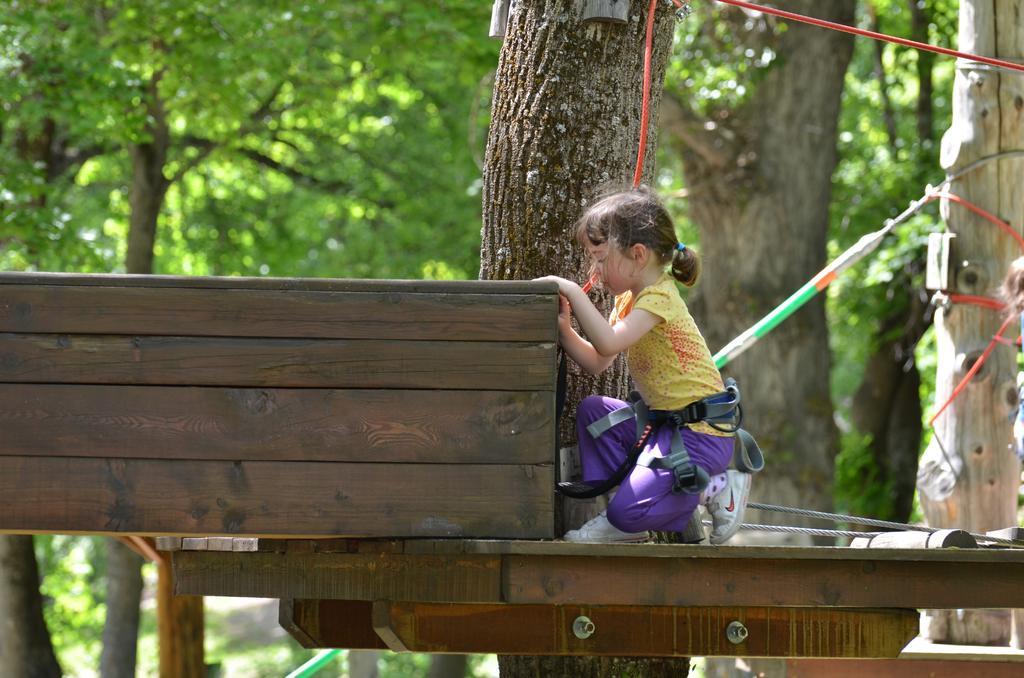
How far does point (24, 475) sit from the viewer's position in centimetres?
266

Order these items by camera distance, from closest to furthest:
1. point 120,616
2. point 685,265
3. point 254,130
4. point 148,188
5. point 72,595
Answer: point 685,265 → point 120,616 → point 148,188 → point 254,130 → point 72,595


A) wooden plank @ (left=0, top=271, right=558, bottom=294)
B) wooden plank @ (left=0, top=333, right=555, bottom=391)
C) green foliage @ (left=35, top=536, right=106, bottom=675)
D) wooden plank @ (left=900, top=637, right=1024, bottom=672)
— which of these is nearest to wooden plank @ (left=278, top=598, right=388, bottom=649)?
wooden plank @ (left=0, top=333, right=555, bottom=391)

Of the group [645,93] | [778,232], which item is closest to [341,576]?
[645,93]

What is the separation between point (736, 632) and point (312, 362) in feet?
4.00

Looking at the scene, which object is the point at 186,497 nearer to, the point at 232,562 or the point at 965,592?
the point at 232,562

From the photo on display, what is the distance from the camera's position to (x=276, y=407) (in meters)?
2.65

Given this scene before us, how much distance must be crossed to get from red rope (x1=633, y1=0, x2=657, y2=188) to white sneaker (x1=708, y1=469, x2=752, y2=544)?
871mm

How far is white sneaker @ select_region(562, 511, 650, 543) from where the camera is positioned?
2.99 m

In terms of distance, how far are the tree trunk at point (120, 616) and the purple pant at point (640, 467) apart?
7.13m

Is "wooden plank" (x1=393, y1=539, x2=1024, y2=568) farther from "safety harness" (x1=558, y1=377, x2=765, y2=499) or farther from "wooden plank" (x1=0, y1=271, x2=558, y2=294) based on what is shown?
"wooden plank" (x1=0, y1=271, x2=558, y2=294)

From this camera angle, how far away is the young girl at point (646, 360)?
298 cm

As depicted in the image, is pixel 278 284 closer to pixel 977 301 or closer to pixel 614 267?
pixel 614 267

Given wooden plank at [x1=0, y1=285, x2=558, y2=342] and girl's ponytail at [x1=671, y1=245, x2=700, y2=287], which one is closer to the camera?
wooden plank at [x1=0, y1=285, x2=558, y2=342]

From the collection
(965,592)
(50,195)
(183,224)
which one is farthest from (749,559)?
(183,224)
